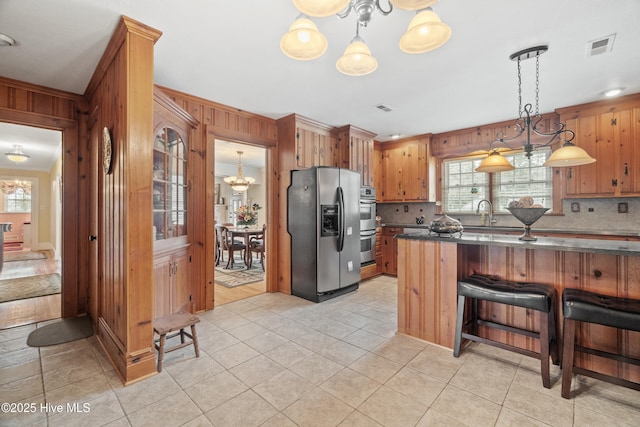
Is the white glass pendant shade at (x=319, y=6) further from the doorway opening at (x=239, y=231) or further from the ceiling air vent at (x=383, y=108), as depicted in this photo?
the doorway opening at (x=239, y=231)

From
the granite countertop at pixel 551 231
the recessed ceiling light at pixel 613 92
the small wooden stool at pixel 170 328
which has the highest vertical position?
the recessed ceiling light at pixel 613 92

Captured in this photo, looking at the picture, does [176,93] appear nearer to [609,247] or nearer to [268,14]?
[268,14]

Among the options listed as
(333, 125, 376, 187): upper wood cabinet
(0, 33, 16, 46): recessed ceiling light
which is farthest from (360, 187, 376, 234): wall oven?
(0, 33, 16, 46): recessed ceiling light

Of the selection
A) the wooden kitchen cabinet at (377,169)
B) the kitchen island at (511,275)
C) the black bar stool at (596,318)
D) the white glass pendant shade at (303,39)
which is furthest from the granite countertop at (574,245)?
the wooden kitchen cabinet at (377,169)

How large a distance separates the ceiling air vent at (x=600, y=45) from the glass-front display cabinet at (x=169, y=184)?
3.91 meters

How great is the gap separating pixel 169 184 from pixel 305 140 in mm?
2133

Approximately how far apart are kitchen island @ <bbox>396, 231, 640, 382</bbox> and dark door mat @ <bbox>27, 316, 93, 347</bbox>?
127 inches

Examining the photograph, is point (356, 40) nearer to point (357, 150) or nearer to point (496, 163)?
point (496, 163)

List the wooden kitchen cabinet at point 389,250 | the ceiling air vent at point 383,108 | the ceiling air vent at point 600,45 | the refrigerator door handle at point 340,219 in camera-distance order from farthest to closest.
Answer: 1. the wooden kitchen cabinet at point 389,250
2. the refrigerator door handle at point 340,219
3. the ceiling air vent at point 383,108
4. the ceiling air vent at point 600,45

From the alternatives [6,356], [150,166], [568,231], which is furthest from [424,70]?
[6,356]

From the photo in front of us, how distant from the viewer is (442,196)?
5.41 m

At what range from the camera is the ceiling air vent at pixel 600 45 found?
7.52 ft

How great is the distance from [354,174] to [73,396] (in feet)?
12.4

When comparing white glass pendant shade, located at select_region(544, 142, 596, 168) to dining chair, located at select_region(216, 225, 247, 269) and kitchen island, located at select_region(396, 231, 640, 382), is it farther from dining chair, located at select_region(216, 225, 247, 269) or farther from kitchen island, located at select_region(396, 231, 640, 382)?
dining chair, located at select_region(216, 225, 247, 269)
